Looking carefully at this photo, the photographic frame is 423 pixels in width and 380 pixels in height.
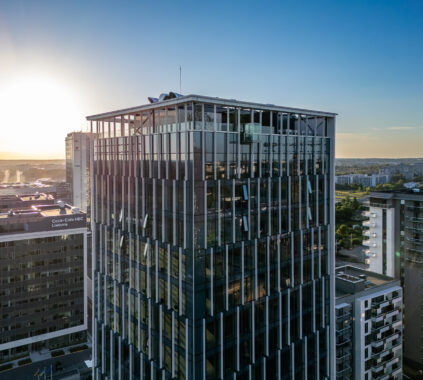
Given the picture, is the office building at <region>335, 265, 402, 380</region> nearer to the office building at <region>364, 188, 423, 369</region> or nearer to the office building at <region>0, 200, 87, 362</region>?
the office building at <region>364, 188, 423, 369</region>

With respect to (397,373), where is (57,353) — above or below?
below

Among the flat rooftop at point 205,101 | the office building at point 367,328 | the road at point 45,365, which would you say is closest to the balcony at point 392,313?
the office building at point 367,328

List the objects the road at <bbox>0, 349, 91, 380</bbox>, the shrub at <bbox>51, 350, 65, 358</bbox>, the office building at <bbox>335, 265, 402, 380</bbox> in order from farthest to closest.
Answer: the shrub at <bbox>51, 350, 65, 358</bbox> → the road at <bbox>0, 349, 91, 380</bbox> → the office building at <bbox>335, 265, 402, 380</bbox>

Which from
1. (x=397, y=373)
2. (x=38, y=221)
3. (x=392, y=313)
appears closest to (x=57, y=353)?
(x=38, y=221)

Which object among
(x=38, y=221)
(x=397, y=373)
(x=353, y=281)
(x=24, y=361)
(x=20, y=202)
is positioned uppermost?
(x=20, y=202)

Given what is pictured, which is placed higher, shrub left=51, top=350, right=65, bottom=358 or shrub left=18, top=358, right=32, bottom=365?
shrub left=18, top=358, right=32, bottom=365

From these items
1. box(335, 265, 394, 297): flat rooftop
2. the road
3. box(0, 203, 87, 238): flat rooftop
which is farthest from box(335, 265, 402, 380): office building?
box(0, 203, 87, 238): flat rooftop

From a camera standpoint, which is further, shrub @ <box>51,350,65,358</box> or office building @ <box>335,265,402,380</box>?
shrub @ <box>51,350,65,358</box>

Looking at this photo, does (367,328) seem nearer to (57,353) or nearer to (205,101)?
(205,101)
